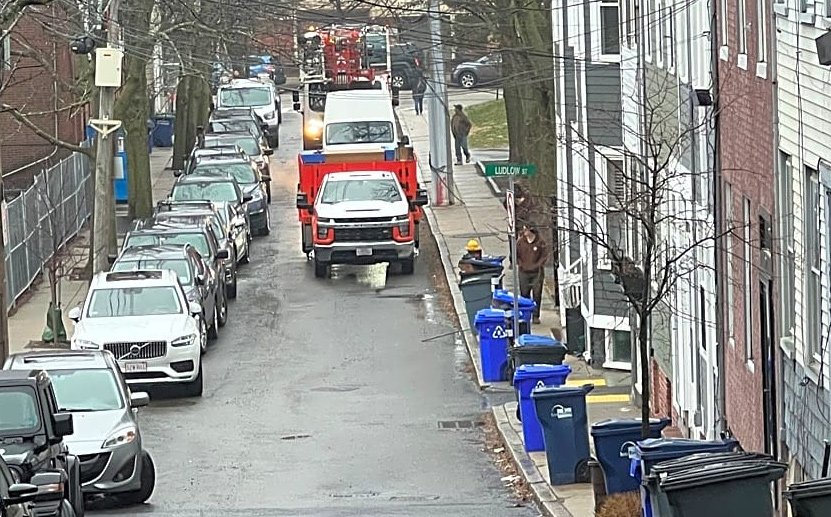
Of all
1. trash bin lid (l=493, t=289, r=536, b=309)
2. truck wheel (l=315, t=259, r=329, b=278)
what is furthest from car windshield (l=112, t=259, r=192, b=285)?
truck wheel (l=315, t=259, r=329, b=278)

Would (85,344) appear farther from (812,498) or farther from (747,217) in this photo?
(812,498)

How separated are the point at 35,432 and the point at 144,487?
317 centimetres

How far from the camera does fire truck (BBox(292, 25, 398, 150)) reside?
51094 millimetres

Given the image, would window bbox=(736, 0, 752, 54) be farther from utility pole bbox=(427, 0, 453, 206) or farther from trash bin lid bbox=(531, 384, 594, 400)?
utility pole bbox=(427, 0, 453, 206)

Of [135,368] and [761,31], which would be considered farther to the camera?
[135,368]

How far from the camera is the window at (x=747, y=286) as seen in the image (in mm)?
16797

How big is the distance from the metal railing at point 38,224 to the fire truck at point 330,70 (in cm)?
940

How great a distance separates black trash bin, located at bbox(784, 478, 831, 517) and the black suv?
6.06 meters

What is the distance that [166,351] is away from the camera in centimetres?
2480

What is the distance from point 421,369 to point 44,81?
25748mm

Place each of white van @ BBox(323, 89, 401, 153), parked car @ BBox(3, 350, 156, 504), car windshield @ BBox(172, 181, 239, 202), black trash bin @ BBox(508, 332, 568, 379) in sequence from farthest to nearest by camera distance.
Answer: white van @ BBox(323, 89, 401, 153) → car windshield @ BBox(172, 181, 239, 202) → black trash bin @ BBox(508, 332, 568, 379) → parked car @ BBox(3, 350, 156, 504)

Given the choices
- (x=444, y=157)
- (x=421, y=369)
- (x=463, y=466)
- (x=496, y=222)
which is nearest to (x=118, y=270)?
(x=421, y=369)

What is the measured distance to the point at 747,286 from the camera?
17.0 metres

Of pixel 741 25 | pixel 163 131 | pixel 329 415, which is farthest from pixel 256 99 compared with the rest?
pixel 741 25
